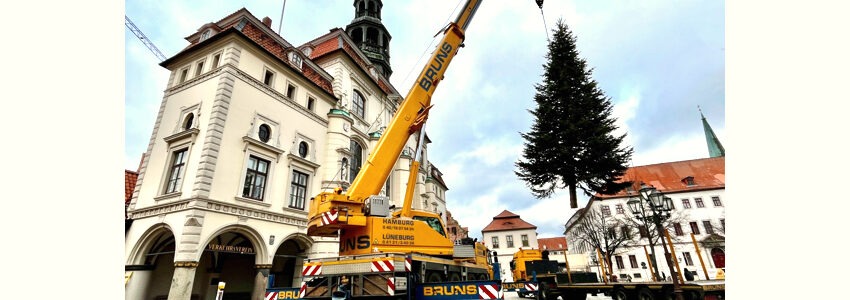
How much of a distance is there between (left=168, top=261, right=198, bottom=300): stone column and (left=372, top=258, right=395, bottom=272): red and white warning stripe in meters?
9.43

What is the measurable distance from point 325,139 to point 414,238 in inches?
534

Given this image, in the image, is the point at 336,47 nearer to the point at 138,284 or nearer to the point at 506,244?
the point at 138,284

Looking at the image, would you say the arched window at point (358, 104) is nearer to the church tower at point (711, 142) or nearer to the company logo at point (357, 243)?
the company logo at point (357, 243)

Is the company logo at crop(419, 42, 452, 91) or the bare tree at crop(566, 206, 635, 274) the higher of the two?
the company logo at crop(419, 42, 452, 91)

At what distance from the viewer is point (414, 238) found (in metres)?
8.34

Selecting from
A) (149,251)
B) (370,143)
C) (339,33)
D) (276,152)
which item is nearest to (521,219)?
(370,143)

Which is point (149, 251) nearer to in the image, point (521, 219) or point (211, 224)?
point (211, 224)

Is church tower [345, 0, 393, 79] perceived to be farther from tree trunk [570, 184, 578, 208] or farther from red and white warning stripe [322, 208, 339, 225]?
red and white warning stripe [322, 208, 339, 225]

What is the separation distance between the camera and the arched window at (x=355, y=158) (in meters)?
21.7

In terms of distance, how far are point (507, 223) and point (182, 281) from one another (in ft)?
172

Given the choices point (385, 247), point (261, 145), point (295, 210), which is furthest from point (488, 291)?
point (261, 145)

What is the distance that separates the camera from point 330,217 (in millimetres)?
7574

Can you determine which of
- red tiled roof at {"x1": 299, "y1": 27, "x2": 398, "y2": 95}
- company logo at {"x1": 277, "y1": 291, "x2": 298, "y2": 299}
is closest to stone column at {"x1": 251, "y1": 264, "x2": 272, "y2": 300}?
company logo at {"x1": 277, "y1": 291, "x2": 298, "y2": 299}

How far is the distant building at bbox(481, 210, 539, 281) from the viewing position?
182 feet
